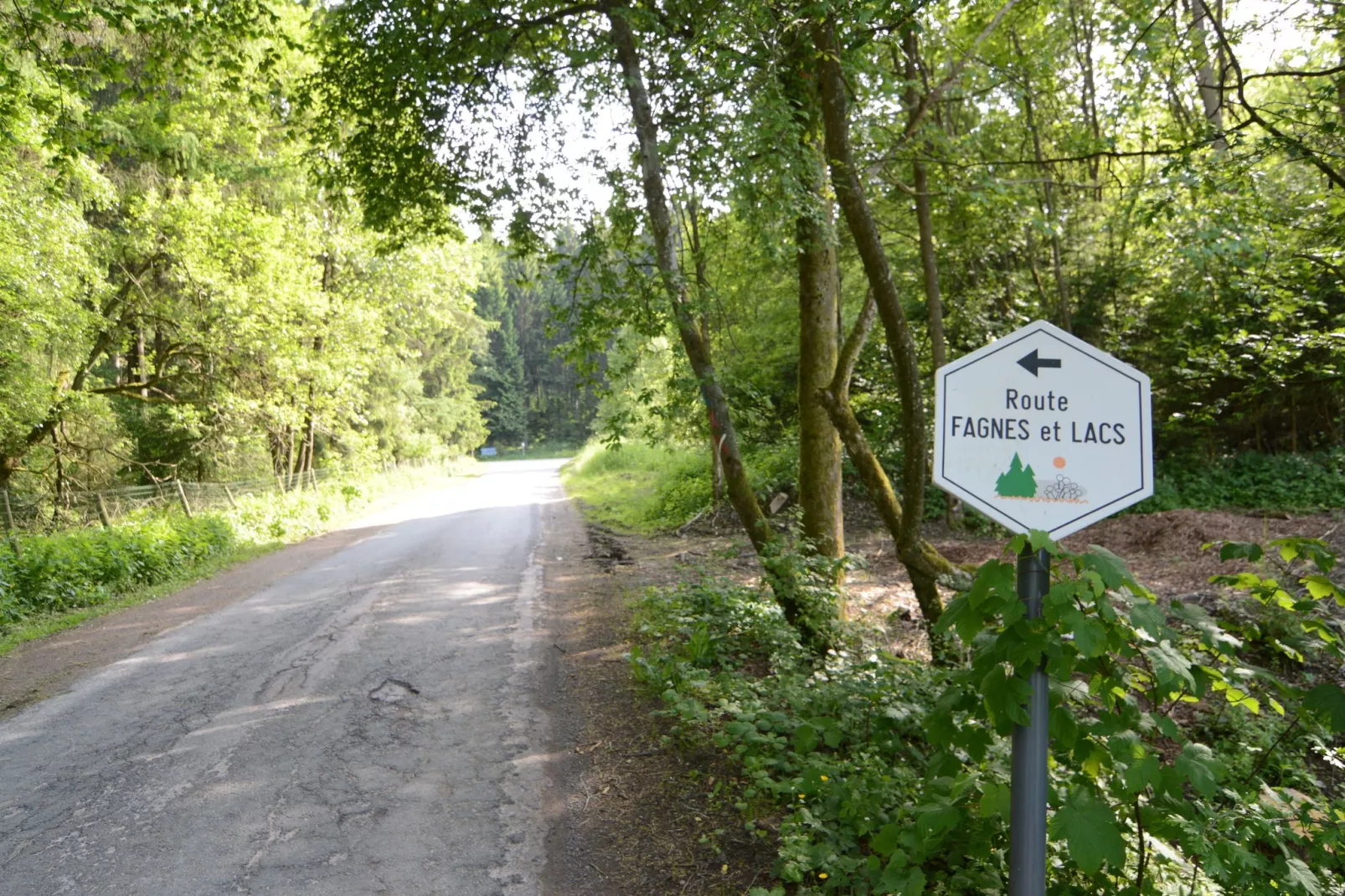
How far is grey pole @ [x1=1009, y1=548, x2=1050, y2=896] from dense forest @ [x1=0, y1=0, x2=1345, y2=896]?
54mm

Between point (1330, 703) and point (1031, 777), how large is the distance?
117 centimetres

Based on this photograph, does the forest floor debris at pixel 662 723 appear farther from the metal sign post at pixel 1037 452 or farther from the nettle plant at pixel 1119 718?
the metal sign post at pixel 1037 452

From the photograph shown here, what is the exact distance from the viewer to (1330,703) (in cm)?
243

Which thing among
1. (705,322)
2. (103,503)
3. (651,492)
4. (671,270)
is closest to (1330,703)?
(671,270)

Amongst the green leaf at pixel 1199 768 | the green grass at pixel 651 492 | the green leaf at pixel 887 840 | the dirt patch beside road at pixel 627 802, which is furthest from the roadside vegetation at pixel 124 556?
the green leaf at pixel 1199 768

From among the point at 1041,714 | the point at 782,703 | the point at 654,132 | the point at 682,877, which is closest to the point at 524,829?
the point at 682,877

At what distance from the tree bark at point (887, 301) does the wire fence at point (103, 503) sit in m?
13.3

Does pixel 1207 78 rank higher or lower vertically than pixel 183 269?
higher

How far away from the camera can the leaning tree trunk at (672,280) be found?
782 centimetres

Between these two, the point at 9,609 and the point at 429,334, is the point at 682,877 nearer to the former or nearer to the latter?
the point at 9,609

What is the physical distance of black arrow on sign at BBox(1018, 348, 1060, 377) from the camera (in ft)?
6.97

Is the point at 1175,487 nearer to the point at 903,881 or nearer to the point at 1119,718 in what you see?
the point at 903,881

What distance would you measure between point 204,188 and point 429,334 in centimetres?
1858

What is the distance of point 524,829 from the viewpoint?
164 inches
